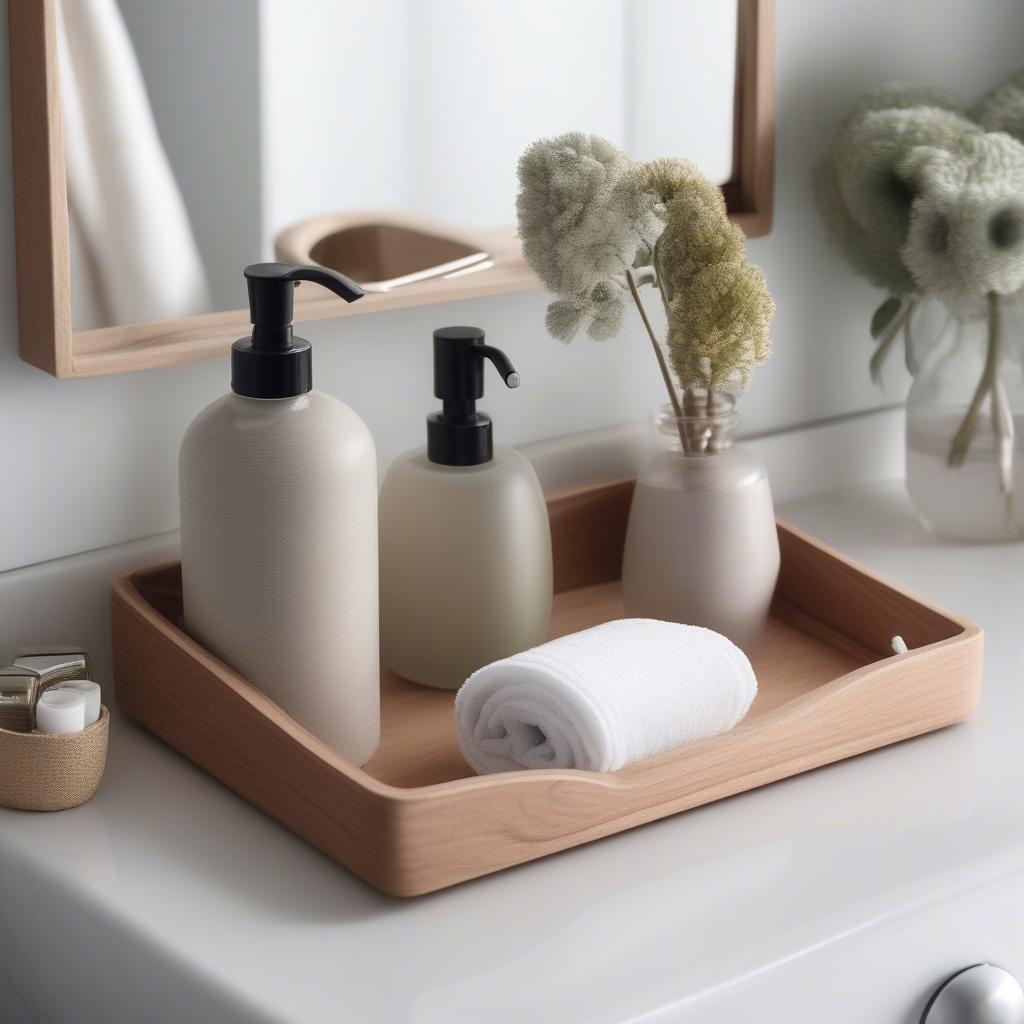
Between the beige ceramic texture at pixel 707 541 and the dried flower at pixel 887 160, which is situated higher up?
the dried flower at pixel 887 160

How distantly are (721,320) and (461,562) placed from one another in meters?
0.18

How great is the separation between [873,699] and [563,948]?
22 cm

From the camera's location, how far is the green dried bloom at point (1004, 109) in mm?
1012

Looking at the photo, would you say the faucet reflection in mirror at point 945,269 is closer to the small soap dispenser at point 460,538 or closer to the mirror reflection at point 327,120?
the mirror reflection at point 327,120

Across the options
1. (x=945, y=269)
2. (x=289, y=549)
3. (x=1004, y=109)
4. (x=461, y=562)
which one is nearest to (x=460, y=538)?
(x=461, y=562)

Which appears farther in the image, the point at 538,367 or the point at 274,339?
the point at 538,367

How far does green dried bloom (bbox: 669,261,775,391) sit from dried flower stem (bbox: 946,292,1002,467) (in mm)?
304

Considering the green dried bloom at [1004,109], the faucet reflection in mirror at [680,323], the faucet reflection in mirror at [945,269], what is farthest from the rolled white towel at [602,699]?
the green dried bloom at [1004,109]

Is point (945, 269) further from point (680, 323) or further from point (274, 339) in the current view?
point (274, 339)

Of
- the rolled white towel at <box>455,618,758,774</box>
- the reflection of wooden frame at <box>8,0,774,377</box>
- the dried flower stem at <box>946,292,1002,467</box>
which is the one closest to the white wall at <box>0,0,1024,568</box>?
the reflection of wooden frame at <box>8,0,774,377</box>

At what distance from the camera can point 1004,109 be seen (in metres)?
1.02

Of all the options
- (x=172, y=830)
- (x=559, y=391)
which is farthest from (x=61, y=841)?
(x=559, y=391)

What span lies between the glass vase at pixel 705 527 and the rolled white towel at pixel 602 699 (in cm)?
11

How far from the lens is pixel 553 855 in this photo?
66 centimetres
